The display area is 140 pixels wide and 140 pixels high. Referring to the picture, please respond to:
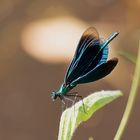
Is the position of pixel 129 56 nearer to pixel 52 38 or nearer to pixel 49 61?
pixel 49 61

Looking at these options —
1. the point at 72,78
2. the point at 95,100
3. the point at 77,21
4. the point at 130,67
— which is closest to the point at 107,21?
the point at 77,21

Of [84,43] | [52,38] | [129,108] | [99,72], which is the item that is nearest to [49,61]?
[52,38]

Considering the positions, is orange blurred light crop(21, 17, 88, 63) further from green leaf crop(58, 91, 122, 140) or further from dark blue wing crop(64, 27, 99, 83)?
green leaf crop(58, 91, 122, 140)

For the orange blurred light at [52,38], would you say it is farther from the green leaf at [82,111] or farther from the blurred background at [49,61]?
the green leaf at [82,111]

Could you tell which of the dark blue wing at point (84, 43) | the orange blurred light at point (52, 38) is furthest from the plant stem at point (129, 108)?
the orange blurred light at point (52, 38)

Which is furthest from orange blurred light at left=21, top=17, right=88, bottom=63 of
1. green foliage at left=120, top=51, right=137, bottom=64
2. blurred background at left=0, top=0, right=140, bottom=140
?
green foliage at left=120, top=51, right=137, bottom=64

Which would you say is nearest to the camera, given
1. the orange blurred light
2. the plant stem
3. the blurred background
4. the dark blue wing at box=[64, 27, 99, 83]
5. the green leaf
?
the plant stem

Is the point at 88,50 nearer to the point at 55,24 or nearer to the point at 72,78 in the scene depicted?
the point at 72,78
